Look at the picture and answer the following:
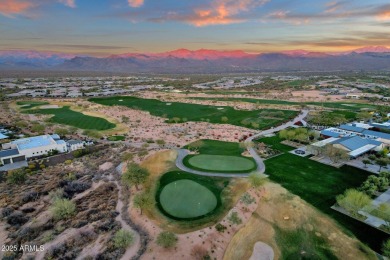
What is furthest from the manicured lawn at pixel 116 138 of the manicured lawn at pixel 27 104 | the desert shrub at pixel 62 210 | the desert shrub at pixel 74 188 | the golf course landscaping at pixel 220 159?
the manicured lawn at pixel 27 104

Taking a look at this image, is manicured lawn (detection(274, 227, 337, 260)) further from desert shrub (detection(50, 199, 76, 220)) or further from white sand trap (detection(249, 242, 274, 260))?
desert shrub (detection(50, 199, 76, 220))

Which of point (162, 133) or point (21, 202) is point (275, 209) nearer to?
point (21, 202)

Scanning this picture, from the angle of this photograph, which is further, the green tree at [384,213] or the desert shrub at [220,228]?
the desert shrub at [220,228]

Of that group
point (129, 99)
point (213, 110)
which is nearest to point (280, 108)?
point (213, 110)

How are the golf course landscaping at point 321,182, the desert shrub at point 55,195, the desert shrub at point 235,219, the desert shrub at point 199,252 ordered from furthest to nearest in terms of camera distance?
the desert shrub at point 55,195 < the desert shrub at point 235,219 < the golf course landscaping at point 321,182 < the desert shrub at point 199,252

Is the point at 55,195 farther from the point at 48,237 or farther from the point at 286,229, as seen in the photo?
the point at 286,229

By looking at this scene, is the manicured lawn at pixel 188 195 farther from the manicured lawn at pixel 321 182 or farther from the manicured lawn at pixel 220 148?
the manicured lawn at pixel 220 148
